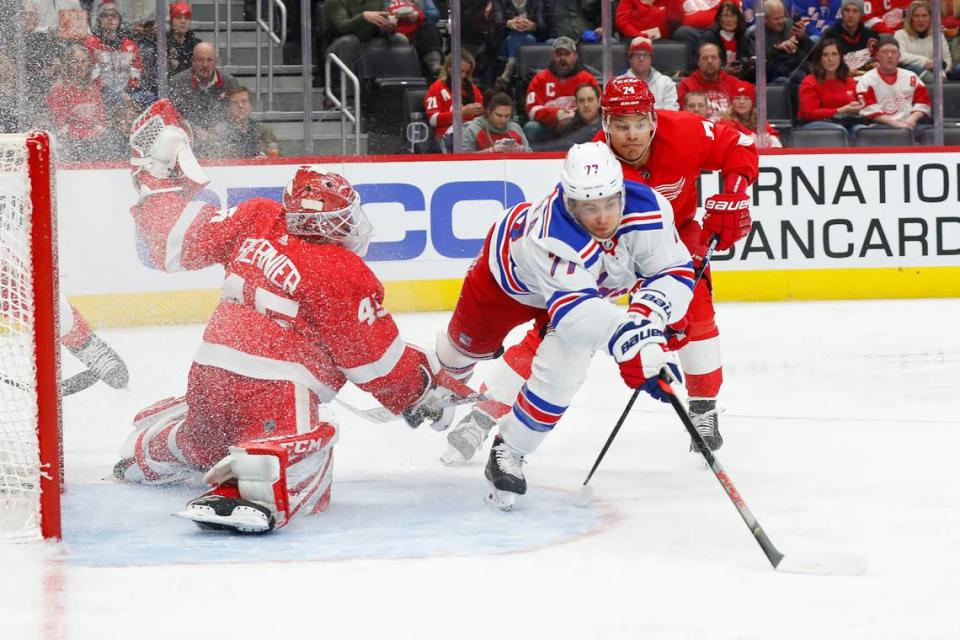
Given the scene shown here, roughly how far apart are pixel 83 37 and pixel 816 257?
3926mm

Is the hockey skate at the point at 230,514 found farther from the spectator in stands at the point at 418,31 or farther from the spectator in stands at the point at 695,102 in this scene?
the spectator in stands at the point at 695,102

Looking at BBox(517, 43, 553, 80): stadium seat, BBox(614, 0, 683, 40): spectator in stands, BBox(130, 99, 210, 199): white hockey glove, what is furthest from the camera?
BBox(614, 0, 683, 40): spectator in stands

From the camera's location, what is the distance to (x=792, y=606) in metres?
2.49

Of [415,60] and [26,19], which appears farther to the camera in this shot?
[415,60]

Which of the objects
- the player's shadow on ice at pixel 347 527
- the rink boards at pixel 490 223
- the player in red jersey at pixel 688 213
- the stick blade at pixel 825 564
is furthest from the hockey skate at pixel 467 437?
the rink boards at pixel 490 223

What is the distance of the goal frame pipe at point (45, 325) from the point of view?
2.94 metres

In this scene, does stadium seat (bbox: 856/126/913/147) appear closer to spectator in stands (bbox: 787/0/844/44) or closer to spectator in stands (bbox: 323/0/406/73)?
spectator in stands (bbox: 787/0/844/44)

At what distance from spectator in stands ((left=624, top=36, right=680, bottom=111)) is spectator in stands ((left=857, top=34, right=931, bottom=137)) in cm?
114

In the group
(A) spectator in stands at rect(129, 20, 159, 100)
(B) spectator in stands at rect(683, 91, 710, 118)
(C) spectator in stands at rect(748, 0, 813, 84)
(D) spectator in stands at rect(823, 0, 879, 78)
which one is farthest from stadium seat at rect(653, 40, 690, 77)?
(A) spectator in stands at rect(129, 20, 159, 100)

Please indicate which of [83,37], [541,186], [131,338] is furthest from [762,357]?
[83,37]

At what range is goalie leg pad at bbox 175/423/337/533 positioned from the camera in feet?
9.86

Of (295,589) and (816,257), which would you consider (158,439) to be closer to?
(295,589)

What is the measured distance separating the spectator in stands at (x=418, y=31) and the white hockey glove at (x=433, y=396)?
4341mm

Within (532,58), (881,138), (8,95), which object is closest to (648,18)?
(532,58)
